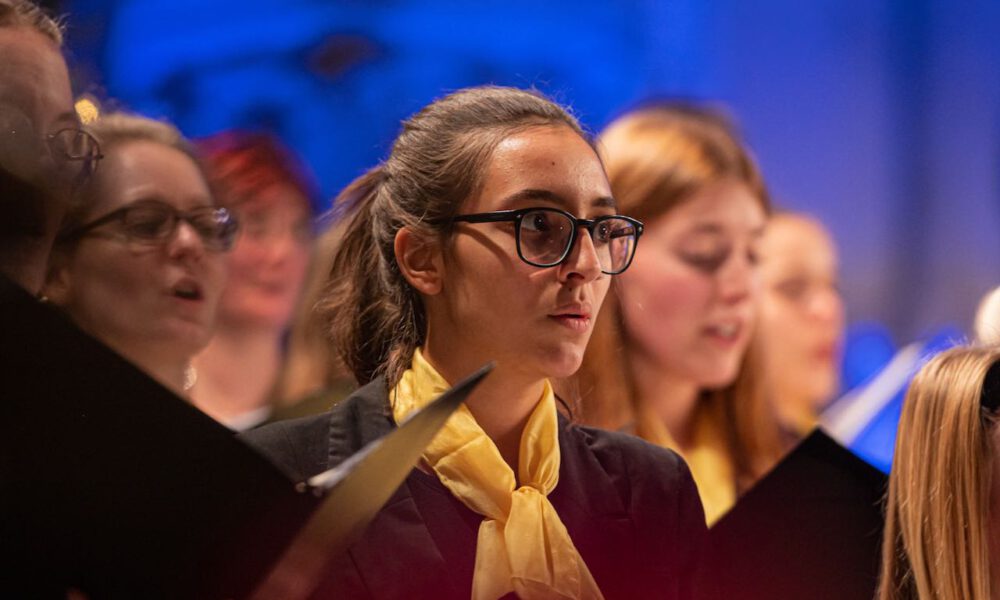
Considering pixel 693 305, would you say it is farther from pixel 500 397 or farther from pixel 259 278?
pixel 259 278

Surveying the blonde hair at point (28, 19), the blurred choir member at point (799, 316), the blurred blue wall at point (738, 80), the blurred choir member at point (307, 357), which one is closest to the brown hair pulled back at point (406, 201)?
the blonde hair at point (28, 19)

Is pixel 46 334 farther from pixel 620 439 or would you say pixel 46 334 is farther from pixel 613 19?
pixel 613 19

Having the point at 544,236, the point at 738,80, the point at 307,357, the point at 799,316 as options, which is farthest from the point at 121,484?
the point at 738,80

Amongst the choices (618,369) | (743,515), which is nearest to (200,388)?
(618,369)

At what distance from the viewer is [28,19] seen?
5.84 ft

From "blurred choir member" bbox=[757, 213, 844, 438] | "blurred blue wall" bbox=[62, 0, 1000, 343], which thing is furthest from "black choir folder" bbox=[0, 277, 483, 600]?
"blurred blue wall" bbox=[62, 0, 1000, 343]

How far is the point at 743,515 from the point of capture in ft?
6.61

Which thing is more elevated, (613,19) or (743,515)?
(613,19)

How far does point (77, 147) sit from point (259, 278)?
191 cm

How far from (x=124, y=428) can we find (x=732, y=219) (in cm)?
159

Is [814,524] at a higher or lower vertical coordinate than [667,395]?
lower

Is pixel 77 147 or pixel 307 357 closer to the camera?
pixel 77 147

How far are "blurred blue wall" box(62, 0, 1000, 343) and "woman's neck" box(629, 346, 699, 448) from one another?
180 centimetres

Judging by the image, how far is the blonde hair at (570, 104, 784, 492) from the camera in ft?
8.54
